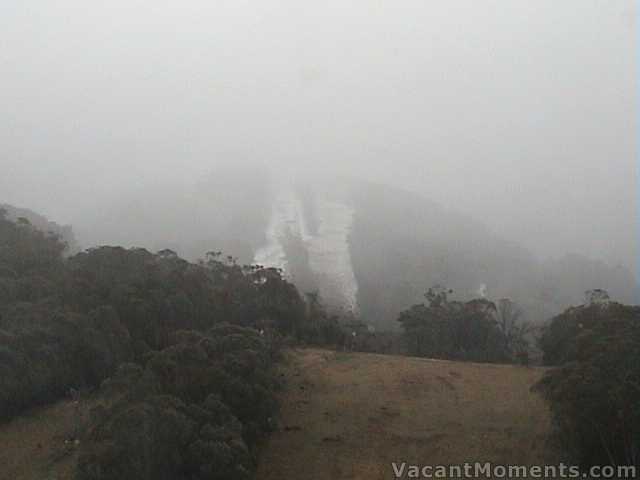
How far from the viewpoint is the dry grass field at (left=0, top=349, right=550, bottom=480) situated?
13.2 m

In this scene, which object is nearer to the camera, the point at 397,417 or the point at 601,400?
the point at 601,400

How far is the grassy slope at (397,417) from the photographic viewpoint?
1330cm

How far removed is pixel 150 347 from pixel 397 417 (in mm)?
6972

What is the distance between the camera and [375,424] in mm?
14969

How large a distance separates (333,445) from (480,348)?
11.0 m

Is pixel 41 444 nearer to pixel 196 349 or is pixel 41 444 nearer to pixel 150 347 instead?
pixel 196 349

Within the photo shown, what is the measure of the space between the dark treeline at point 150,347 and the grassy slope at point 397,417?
40.2 inches

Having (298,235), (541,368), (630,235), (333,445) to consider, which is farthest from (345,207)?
(333,445)

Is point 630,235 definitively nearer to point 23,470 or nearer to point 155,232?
point 155,232

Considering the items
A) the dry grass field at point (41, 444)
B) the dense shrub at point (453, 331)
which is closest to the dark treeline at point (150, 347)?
the dry grass field at point (41, 444)

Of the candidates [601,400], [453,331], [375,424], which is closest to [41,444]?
[375,424]

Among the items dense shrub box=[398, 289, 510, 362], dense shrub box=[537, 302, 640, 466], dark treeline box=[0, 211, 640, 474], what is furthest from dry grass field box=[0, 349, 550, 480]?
dense shrub box=[398, 289, 510, 362]

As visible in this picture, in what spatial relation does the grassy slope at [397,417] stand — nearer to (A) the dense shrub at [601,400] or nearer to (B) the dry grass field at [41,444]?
(A) the dense shrub at [601,400]

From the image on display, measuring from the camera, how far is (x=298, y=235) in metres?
53.4
